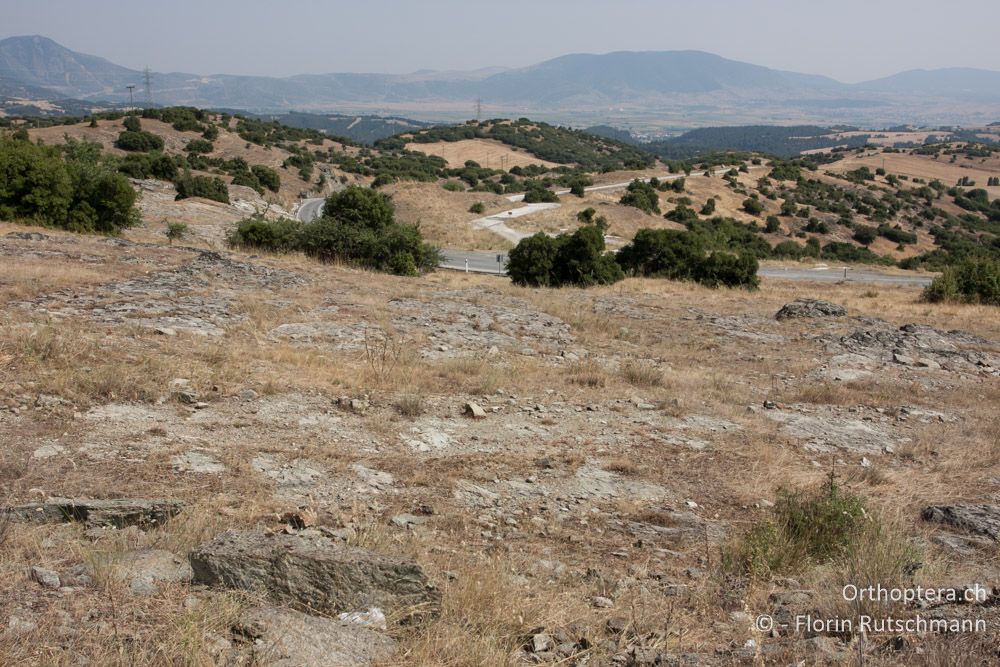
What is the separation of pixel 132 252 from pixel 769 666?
17345mm

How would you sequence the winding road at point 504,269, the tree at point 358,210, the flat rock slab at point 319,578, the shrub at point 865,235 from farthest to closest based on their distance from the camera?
1. the shrub at point 865,235
2. the winding road at point 504,269
3. the tree at point 358,210
4. the flat rock slab at point 319,578

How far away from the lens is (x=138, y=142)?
6600cm

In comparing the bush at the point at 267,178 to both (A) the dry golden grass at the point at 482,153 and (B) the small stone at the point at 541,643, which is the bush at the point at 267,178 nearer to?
(A) the dry golden grass at the point at 482,153

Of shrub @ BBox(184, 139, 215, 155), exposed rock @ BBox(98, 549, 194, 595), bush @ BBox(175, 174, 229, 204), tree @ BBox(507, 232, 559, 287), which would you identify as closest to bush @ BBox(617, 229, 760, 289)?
tree @ BBox(507, 232, 559, 287)

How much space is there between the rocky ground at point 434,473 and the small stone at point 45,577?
1cm

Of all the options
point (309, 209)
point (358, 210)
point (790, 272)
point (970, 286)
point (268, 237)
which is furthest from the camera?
point (309, 209)

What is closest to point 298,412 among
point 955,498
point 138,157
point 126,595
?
point 126,595

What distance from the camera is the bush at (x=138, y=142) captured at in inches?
2579

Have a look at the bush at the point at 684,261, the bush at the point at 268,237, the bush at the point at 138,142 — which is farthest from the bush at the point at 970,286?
the bush at the point at 138,142

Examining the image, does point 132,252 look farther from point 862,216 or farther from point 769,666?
point 862,216

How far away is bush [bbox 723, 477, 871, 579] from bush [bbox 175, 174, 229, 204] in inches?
1601

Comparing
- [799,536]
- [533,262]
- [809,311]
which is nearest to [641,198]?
[533,262]

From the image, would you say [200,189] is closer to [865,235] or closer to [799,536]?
[799,536]

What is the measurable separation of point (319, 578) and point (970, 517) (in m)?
5.91
